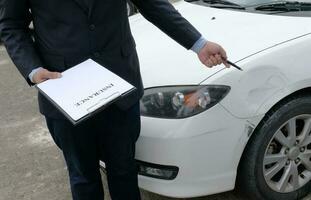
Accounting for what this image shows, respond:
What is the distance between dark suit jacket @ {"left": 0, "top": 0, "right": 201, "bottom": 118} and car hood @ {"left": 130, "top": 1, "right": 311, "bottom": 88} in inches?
20.8

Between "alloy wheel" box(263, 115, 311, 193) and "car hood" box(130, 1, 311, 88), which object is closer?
"car hood" box(130, 1, 311, 88)

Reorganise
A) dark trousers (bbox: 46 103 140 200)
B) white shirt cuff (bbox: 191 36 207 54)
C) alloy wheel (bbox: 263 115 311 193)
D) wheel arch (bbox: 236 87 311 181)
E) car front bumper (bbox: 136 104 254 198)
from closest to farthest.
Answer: dark trousers (bbox: 46 103 140 200)
white shirt cuff (bbox: 191 36 207 54)
car front bumper (bbox: 136 104 254 198)
wheel arch (bbox: 236 87 311 181)
alloy wheel (bbox: 263 115 311 193)

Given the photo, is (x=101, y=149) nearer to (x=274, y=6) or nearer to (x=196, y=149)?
(x=196, y=149)

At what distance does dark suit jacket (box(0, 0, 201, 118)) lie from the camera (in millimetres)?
1963

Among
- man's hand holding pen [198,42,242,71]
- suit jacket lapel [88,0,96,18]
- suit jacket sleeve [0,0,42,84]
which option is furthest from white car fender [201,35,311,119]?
suit jacket sleeve [0,0,42,84]

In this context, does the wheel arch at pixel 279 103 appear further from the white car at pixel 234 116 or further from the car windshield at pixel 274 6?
the car windshield at pixel 274 6

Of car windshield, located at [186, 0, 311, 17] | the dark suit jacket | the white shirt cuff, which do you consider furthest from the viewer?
car windshield, located at [186, 0, 311, 17]

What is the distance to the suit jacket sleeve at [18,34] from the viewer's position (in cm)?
196

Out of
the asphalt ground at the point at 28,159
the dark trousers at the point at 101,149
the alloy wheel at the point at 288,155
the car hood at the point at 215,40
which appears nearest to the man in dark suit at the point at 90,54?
the dark trousers at the point at 101,149

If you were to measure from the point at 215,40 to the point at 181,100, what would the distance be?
0.51 meters

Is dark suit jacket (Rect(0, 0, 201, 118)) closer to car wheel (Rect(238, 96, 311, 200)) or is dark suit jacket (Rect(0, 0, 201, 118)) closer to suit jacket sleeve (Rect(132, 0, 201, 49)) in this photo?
suit jacket sleeve (Rect(132, 0, 201, 49))

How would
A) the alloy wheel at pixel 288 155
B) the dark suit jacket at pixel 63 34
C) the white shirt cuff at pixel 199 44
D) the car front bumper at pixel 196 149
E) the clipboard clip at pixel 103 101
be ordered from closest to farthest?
the clipboard clip at pixel 103 101 → the dark suit jacket at pixel 63 34 → the white shirt cuff at pixel 199 44 → the car front bumper at pixel 196 149 → the alloy wheel at pixel 288 155

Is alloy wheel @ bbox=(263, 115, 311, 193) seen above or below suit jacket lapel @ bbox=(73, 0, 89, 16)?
below

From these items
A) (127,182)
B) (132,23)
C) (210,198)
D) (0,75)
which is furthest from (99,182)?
(0,75)
